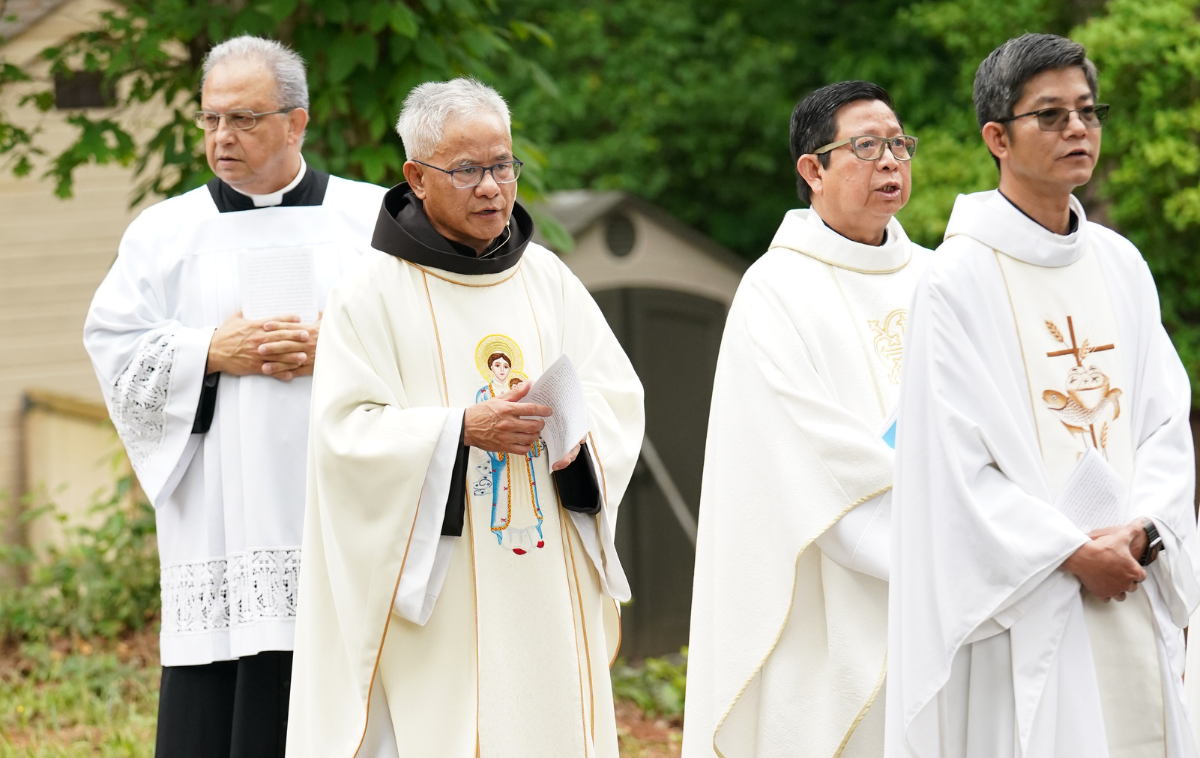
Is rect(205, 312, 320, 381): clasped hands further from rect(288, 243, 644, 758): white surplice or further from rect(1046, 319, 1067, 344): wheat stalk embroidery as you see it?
rect(1046, 319, 1067, 344): wheat stalk embroidery

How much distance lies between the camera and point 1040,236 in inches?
127

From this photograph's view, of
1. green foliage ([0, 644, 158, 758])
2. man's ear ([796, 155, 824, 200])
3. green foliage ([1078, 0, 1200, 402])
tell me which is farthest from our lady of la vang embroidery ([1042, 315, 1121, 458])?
green foliage ([1078, 0, 1200, 402])

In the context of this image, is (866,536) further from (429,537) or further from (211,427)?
(211,427)

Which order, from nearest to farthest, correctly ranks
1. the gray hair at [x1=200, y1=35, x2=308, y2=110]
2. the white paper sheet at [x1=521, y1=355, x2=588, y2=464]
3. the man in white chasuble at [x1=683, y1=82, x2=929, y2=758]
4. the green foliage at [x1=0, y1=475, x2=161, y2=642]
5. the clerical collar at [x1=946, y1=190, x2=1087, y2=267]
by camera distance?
the clerical collar at [x1=946, y1=190, x2=1087, y2=267], the white paper sheet at [x1=521, y1=355, x2=588, y2=464], the man in white chasuble at [x1=683, y1=82, x2=929, y2=758], the gray hair at [x1=200, y1=35, x2=308, y2=110], the green foliage at [x1=0, y1=475, x2=161, y2=642]

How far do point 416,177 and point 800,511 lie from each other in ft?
4.41

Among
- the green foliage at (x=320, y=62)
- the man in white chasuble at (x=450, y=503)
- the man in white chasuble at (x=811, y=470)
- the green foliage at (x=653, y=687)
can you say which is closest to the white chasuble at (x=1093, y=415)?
the man in white chasuble at (x=811, y=470)

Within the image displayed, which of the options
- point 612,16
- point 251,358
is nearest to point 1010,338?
point 251,358

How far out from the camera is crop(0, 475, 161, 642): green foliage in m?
7.80

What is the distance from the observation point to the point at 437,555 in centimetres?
367

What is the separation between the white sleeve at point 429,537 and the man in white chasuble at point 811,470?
0.81 meters

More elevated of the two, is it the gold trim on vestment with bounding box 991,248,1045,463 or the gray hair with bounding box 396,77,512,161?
the gray hair with bounding box 396,77,512,161

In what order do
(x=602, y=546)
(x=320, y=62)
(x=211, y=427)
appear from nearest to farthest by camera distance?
(x=602, y=546)
(x=211, y=427)
(x=320, y=62)

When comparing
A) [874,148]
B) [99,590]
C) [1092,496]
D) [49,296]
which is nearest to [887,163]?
[874,148]

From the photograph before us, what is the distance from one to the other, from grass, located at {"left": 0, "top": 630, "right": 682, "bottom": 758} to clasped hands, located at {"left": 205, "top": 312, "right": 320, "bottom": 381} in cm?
241
